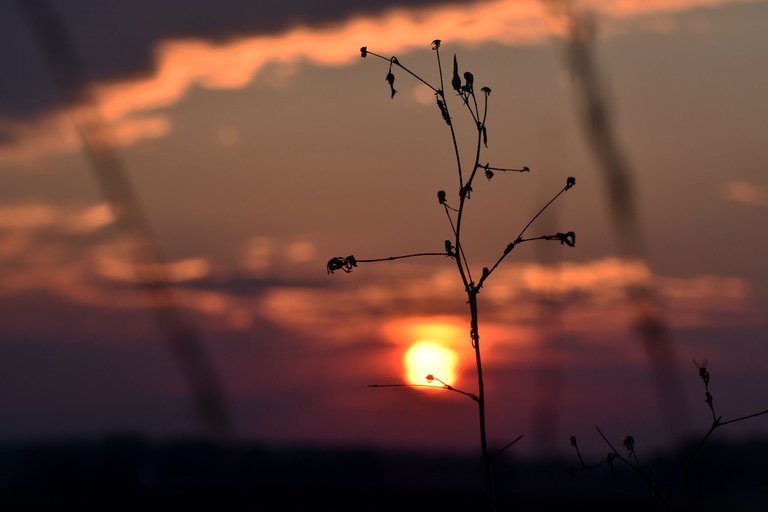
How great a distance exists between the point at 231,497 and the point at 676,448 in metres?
7.92

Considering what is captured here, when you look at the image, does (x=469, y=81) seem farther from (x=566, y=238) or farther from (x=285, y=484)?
(x=285, y=484)

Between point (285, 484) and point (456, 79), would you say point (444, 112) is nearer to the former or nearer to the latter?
point (456, 79)

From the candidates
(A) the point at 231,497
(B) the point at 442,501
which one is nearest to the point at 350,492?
(B) the point at 442,501

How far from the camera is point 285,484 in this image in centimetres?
1413

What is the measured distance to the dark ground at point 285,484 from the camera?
4070mm

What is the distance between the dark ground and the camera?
4070mm

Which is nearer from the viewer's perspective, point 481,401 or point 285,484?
point 481,401

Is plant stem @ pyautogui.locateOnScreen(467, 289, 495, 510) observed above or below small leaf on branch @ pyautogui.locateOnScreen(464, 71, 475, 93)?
below

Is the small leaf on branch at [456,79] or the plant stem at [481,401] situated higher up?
the small leaf on branch at [456,79]

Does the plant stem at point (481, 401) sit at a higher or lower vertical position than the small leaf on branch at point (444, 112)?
lower

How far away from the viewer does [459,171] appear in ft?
12.1

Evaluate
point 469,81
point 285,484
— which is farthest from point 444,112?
point 285,484

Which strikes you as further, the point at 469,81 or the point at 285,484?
the point at 285,484

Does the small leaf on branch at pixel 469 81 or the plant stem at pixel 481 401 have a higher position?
the small leaf on branch at pixel 469 81
